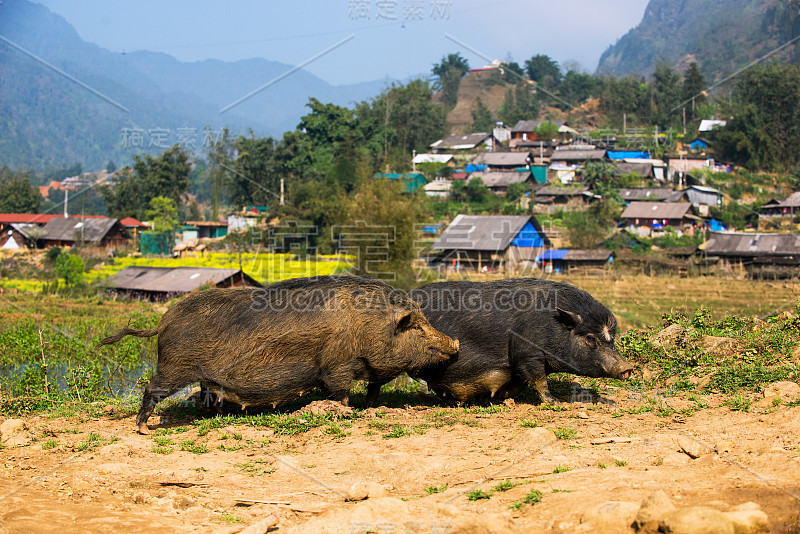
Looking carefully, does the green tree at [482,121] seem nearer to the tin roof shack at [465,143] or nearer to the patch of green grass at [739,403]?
the tin roof shack at [465,143]

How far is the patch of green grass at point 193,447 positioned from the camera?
7121mm

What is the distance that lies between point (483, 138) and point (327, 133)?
2218 centimetres

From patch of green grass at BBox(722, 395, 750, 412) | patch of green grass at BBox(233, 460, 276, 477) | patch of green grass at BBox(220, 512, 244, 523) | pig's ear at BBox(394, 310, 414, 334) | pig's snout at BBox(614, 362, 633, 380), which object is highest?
pig's ear at BBox(394, 310, 414, 334)

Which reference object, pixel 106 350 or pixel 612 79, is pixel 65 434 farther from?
pixel 612 79

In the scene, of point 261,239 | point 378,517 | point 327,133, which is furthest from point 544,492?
point 327,133

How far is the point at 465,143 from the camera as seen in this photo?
84.5m

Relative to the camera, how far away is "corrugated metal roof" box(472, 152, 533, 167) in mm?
73312

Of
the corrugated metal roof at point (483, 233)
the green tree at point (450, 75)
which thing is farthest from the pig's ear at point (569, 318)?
the green tree at point (450, 75)

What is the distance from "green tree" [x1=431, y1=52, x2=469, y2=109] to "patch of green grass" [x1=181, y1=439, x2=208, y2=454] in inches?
4748

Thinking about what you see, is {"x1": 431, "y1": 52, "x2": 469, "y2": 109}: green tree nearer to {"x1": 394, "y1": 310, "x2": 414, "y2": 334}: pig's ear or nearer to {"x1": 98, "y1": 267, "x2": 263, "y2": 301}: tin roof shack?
{"x1": 98, "y1": 267, "x2": 263, "y2": 301}: tin roof shack

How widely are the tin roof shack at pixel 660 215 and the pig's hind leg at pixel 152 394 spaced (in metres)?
51.8

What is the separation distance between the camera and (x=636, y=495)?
4969mm

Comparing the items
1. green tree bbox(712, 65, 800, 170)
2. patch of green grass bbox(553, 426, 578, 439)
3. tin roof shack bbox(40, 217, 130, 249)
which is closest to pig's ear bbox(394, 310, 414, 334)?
patch of green grass bbox(553, 426, 578, 439)

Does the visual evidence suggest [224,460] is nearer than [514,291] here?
Yes
